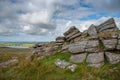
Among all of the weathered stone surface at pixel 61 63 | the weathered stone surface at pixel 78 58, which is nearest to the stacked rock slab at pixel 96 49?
the weathered stone surface at pixel 78 58

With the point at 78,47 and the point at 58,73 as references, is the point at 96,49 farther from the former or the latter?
the point at 58,73

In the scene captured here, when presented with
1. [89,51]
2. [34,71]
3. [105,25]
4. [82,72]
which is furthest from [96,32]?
[34,71]

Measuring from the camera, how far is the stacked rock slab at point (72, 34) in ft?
75.8

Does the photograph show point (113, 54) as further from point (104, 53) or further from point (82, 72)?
point (82, 72)

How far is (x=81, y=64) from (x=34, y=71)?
4.77 meters

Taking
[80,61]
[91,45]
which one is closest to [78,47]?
[91,45]

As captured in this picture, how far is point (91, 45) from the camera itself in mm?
19281

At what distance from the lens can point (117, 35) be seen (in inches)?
763

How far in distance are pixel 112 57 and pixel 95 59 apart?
167 cm

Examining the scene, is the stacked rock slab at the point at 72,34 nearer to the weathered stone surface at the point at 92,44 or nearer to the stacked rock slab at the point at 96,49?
the stacked rock slab at the point at 96,49

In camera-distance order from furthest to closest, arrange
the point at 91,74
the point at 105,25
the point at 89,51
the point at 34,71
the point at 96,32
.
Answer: the point at 105,25 < the point at 96,32 < the point at 89,51 < the point at 34,71 < the point at 91,74

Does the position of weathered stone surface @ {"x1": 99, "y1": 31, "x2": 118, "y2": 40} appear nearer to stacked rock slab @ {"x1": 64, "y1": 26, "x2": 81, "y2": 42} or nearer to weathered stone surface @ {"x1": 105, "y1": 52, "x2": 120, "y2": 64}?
weathered stone surface @ {"x1": 105, "y1": 52, "x2": 120, "y2": 64}

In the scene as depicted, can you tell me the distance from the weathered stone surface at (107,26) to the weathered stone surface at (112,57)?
5.77 m

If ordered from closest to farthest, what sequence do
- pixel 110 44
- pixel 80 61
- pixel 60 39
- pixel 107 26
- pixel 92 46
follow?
pixel 80 61, pixel 110 44, pixel 92 46, pixel 107 26, pixel 60 39
